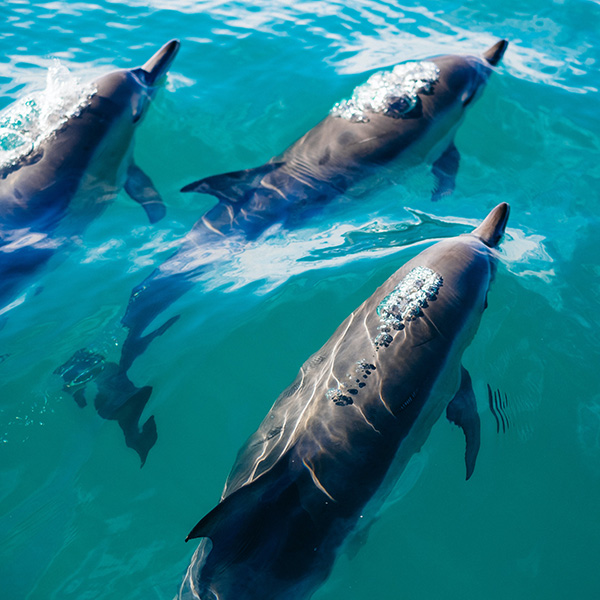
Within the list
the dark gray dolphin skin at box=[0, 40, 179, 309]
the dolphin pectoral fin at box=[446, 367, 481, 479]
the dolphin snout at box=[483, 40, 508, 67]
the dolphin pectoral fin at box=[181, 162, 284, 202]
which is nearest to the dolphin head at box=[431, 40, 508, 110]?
the dolphin snout at box=[483, 40, 508, 67]

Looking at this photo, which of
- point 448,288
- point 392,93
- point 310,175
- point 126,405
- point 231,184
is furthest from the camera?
point 392,93

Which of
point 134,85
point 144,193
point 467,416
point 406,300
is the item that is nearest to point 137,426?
point 406,300

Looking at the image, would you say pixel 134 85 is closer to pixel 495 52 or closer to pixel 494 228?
pixel 494 228

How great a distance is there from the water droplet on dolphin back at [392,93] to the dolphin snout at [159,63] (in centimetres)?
228

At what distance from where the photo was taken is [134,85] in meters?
7.09

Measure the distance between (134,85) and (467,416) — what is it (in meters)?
5.45

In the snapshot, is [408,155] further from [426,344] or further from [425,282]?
[426,344]

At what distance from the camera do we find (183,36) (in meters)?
10.0

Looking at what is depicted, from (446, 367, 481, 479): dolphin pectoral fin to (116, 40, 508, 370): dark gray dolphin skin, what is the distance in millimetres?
2706

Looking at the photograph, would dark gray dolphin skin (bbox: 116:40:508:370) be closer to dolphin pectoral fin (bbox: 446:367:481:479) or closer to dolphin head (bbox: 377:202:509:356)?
dolphin head (bbox: 377:202:509:356)

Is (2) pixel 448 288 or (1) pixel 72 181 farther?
(1) pixel 72 181

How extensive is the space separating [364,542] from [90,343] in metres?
2.95

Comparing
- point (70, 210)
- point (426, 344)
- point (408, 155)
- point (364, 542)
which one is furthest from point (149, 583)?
point (408, 155)

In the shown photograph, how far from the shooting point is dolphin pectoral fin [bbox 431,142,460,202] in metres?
7.12
